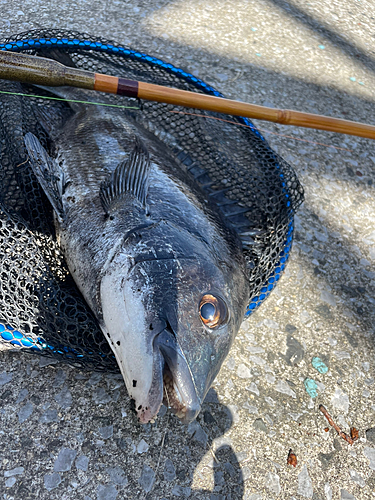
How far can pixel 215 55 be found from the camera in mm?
4215

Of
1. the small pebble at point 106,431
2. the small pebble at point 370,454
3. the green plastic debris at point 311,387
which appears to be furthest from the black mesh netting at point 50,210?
the small pebble at point 370,454

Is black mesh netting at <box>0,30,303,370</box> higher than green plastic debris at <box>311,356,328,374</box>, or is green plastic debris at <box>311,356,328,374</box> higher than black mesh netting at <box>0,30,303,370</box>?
black mesh netting at <box>0,30,303,370</box>

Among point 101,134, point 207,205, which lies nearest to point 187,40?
point 101,134

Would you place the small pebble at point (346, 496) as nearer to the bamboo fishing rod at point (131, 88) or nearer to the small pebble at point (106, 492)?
the small pebble at point (106, 492)

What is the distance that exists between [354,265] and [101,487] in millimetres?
2149

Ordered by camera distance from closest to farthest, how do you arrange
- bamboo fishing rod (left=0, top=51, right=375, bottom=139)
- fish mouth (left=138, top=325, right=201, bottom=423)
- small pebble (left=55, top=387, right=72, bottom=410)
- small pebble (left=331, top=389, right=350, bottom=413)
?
fish mouth (left=138, top=325, right=201, bottom=423), bamboo fishing rod (left=0, top=51, right=375, bottom=139), small pebble (left=55, top=387, right=72, bottom=410), small pebble (left=331, top=389, right=350, bottom=413)

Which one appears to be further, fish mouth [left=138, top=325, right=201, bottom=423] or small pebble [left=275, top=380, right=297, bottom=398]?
small pebble [left=275, top=380, right=297, bottom=398]

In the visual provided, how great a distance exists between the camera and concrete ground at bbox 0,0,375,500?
1833mm

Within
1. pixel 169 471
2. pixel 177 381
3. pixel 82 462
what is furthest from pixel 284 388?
pixel 82 462

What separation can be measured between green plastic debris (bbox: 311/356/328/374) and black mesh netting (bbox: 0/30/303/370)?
0.51 meters

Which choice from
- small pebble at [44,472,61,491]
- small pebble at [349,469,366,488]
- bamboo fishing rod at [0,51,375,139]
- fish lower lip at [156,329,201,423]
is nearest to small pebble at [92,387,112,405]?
small pebble at [44,472,61,491]

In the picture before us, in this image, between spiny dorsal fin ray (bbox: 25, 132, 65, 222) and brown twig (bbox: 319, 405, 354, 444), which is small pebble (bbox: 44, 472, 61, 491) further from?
brown twig (bbox: 319, 405, 354, 444)

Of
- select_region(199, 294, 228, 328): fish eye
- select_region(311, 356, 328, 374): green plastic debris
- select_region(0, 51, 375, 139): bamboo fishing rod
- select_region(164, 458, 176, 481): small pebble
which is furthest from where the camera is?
select_region(311, 356, 328, 374): green plastic debris

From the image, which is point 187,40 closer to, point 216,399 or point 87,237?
point 87,237
